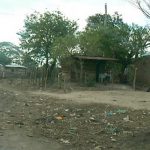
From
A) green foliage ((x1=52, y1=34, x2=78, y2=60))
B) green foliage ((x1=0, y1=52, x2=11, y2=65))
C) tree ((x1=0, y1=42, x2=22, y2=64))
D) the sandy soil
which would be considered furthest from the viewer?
tree ((x1=0, y1=42, x2=22, y2=64))

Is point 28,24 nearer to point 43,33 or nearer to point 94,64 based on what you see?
point 43,33

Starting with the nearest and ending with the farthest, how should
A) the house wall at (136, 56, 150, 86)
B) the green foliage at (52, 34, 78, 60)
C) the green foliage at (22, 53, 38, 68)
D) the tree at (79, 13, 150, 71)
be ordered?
the green foliage at (52, 34, 78, 60) → the tree at (79, 13, 150, 71) → the house wall at (136, 56, 150, 86) → the green foliage at (22, 53, 38, 68)

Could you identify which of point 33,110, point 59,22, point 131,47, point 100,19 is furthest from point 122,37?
point 33,110

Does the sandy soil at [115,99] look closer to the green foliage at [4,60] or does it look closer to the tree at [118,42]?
the tree at [118,42]

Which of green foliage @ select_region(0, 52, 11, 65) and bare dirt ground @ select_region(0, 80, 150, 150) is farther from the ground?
green foliage @ select_region(0, 52, 11, 65)

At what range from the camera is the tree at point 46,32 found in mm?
38938

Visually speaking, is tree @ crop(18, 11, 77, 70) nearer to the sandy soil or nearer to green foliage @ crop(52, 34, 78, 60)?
green foliage @ crop(52, 34, 78, 60)

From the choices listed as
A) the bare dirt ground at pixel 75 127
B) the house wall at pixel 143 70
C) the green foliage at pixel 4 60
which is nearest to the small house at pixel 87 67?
the house wall at pixel 143 70

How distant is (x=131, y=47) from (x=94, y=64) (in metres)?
3.58

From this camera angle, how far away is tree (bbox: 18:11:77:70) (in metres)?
38.9

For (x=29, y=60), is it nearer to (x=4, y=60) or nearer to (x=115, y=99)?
(x=115, y=99)

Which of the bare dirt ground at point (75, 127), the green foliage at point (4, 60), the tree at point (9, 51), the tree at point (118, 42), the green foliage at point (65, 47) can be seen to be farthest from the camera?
the tree at point (9, 51)

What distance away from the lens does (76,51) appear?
110 ft

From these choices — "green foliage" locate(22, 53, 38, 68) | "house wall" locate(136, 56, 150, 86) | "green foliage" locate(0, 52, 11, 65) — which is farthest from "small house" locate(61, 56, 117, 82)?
"green foliage" locate(0, 52, 11, 65)
